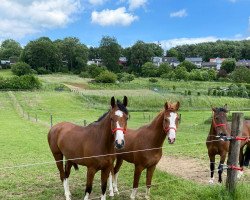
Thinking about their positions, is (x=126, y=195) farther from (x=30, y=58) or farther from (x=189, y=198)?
(x=30, y=58)

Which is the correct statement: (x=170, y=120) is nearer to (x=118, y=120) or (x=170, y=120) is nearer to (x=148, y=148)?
(x=148, y=148)

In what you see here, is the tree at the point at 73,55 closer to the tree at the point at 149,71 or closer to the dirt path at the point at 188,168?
the tree at the point at 149,71

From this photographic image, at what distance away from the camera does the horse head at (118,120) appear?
19.8 feet

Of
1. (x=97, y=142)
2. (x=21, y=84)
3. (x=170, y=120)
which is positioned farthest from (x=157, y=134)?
(x=21, y=84)

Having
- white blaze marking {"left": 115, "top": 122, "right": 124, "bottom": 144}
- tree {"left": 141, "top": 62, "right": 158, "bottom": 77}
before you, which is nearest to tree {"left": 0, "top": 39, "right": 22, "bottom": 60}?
tree {"left": 141, "top": 62, "right": 158, "bottom": 77}

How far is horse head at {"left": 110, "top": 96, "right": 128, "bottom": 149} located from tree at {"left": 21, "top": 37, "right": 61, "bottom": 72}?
90.8 metres

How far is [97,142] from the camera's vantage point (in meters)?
6.76

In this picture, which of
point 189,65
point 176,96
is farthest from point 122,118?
point 189,65

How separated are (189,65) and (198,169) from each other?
340 ft

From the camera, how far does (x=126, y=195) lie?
8.09 meters

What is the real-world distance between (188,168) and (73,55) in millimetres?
96058

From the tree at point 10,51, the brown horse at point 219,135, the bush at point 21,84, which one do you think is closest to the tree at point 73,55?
the tree at point 10,51

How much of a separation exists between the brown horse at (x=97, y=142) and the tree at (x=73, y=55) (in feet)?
313

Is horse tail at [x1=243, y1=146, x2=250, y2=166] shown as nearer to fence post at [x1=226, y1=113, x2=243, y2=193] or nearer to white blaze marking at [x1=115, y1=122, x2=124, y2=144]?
fence post at [x1=226, y1=113, x2=243, y2=193]
